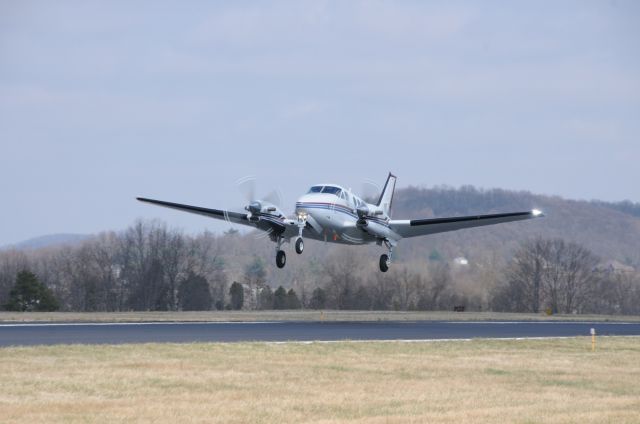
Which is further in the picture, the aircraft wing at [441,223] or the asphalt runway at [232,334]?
the aircraft wing at [441,223]

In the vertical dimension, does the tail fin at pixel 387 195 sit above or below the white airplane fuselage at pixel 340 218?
above

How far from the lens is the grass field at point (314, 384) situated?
18.5 meters

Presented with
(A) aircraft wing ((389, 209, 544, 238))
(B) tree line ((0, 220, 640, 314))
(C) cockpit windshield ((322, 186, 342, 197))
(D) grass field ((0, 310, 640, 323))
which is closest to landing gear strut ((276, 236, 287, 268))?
(C) cockpit windshield ((322, 186, 342, 197))

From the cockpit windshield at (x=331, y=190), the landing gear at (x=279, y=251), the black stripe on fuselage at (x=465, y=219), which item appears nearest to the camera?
the black stripe on fuselage at (x=465, y=219)

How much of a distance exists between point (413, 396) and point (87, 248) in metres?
106

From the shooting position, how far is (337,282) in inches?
4090

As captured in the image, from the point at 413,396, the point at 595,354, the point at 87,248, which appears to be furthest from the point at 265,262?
the point at 413,396

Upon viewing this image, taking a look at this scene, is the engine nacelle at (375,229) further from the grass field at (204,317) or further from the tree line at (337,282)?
the tree line at (337,282)

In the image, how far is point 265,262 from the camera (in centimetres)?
17088

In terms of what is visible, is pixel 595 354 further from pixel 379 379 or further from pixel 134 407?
pixel 134 407

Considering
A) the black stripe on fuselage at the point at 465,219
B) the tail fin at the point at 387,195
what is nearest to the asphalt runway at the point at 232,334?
the black stripe on fuselage at the point at 465,219

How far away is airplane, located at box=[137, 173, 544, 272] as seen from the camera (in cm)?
4919

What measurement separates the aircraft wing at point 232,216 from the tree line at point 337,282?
42.6 meters

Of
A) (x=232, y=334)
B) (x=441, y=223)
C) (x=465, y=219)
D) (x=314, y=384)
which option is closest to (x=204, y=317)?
(x=441, y=223)
